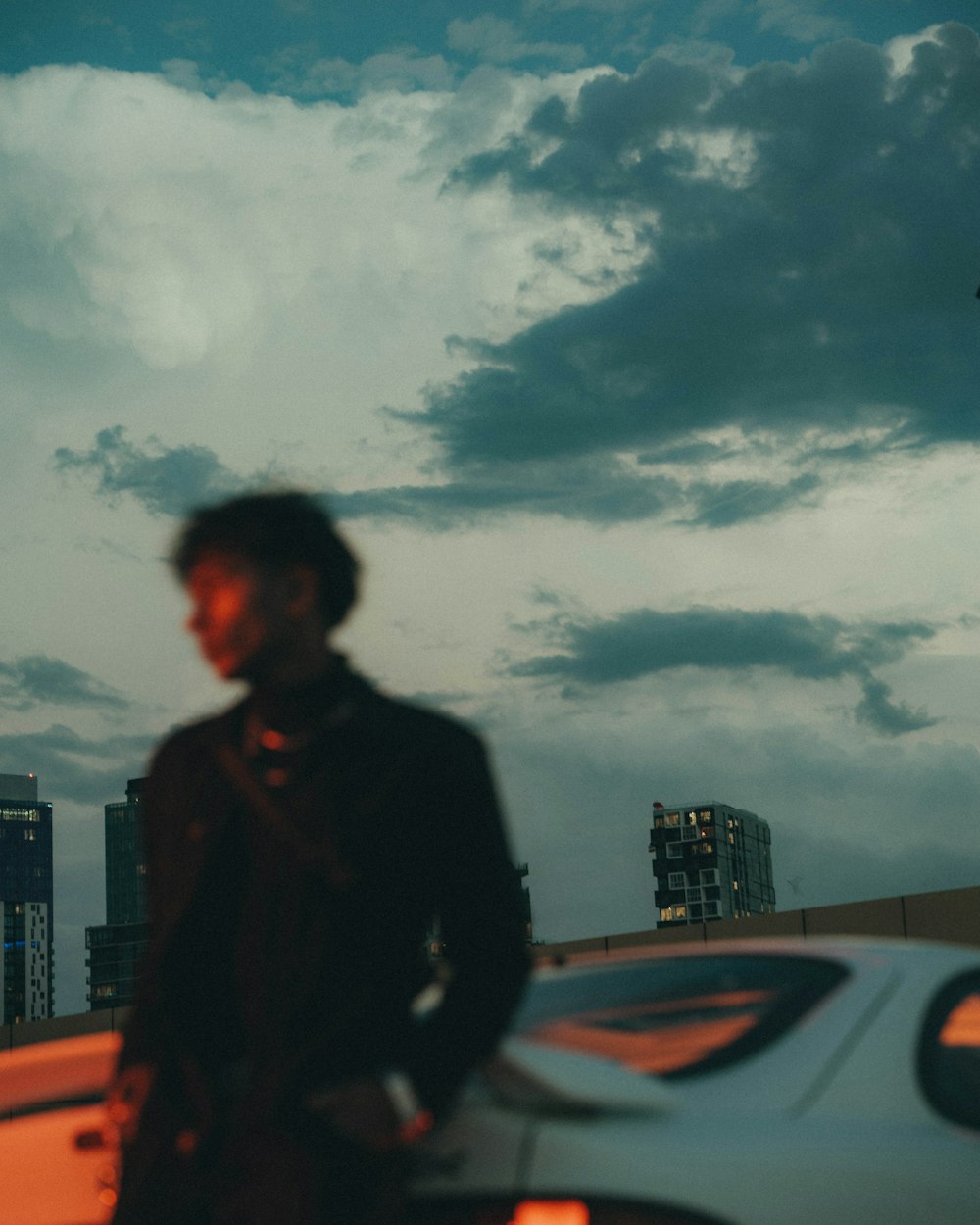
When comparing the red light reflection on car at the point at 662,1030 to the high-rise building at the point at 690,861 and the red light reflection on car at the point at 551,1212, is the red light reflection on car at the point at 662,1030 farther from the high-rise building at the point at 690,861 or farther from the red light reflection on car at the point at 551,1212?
the high-rise building at the point at 690,861

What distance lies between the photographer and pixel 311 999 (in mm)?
2062

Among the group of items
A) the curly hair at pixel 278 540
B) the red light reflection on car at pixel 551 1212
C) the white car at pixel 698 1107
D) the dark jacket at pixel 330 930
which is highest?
the curly hair at pixel 278 540

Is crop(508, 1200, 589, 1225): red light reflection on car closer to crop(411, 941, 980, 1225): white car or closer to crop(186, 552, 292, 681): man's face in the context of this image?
crop(411, 941, 980, 1225): white car

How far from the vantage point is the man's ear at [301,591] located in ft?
7.50

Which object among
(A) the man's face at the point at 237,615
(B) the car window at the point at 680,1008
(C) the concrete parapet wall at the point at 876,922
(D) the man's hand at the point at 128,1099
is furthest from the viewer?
(C) the concrete parapet wall at the point at 876,922

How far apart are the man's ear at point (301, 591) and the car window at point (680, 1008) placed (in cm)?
97

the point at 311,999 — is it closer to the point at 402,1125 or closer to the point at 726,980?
the point at 402,1125

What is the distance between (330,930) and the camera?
6.87 feet

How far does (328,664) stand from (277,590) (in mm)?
136

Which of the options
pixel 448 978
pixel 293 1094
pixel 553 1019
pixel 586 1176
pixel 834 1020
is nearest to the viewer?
pixel 293 1094

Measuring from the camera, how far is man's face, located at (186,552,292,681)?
7.36 ft

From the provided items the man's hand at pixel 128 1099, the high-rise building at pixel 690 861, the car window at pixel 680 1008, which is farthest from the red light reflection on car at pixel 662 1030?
the high-rise building at pixel 690 861

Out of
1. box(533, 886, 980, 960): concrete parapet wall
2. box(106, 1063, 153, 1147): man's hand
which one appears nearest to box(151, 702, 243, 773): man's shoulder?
box(106, 1063, 153, 1147): man's hand

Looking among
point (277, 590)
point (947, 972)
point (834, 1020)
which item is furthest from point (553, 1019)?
point (277, 590)
